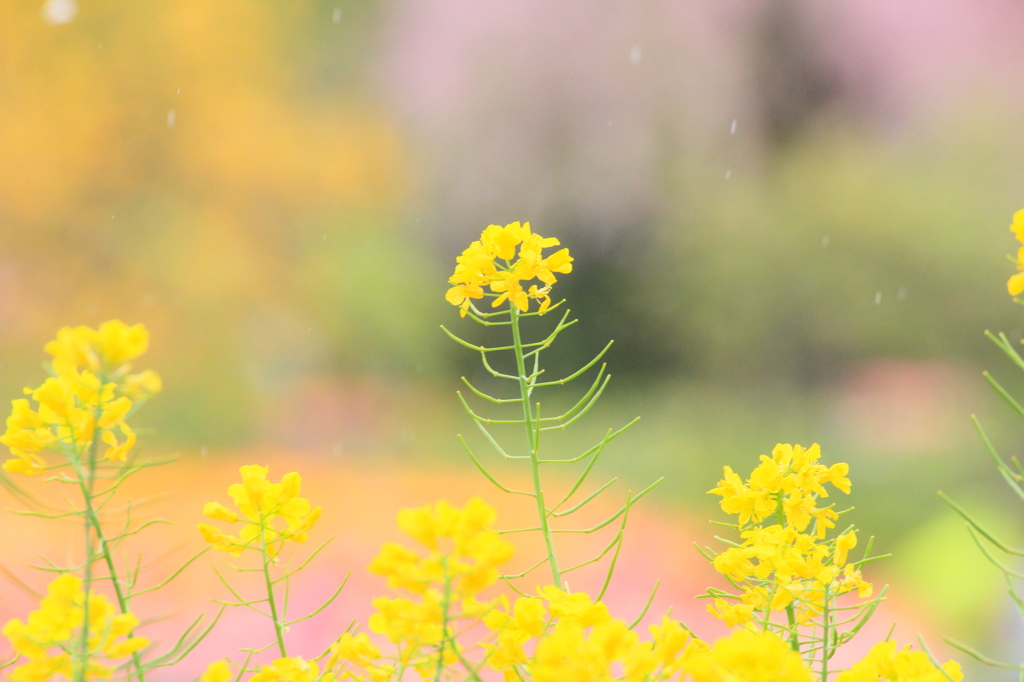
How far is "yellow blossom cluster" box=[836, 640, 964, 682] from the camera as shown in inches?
10.6

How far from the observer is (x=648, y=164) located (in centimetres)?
335

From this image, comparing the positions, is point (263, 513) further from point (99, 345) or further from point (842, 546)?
point (842, 546)

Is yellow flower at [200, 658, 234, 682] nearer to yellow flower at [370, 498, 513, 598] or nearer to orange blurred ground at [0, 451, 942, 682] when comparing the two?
yellow flower at [370, 498, 513, 598]

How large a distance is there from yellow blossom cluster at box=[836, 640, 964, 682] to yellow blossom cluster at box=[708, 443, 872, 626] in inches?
1.0

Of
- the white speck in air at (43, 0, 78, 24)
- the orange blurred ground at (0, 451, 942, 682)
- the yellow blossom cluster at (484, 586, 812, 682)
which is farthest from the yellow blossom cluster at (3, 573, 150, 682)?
the white speck in air at (43, 0, 78, 24)

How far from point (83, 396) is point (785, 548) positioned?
0.26m

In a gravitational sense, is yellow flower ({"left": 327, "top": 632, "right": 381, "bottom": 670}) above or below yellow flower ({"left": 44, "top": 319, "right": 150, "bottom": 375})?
below

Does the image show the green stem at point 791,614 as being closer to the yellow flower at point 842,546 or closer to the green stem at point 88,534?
the yellow flower at point 842,546

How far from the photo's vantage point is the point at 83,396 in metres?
0.26

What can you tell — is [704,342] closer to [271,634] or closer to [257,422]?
[257,422]

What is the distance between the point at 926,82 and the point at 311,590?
3339 millimetres

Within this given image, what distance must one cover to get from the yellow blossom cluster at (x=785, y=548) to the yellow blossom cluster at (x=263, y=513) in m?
0.17

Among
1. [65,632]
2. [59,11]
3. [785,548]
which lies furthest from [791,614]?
[59,11]

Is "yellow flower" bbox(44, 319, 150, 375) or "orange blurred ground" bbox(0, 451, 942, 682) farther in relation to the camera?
"orange blurred ground" bbox(0, 451, 942, 682)
